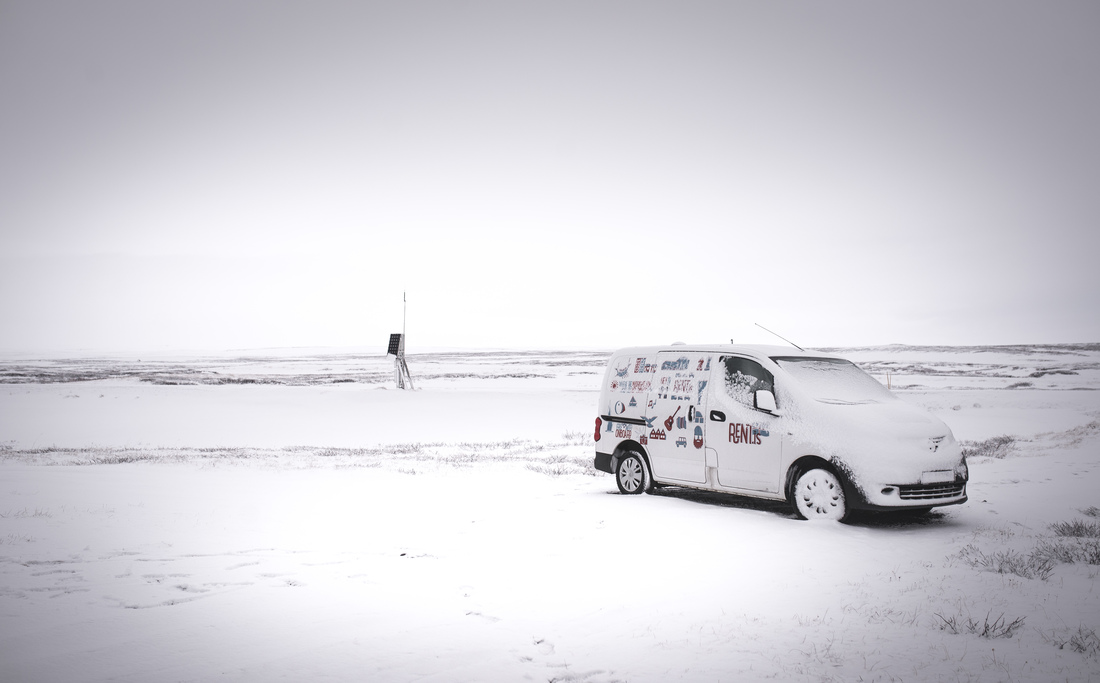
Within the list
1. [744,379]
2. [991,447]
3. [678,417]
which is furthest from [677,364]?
[991,447]

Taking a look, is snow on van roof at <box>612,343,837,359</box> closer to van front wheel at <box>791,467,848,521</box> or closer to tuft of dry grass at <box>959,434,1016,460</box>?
van front wheel at <box>791,467,848,521</box>

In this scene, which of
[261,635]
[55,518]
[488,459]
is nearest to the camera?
[261,635]

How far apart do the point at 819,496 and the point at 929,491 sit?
3.99ft

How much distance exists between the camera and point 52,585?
Result: 603cm

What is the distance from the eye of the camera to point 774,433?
29.3ft

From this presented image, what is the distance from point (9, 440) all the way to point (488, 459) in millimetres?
15467

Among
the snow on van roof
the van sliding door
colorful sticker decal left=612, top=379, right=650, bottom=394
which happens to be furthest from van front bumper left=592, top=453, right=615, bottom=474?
the snow on van roof

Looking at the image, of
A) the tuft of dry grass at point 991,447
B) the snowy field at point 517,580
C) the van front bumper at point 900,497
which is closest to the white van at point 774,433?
the van front bumper at point 900,497

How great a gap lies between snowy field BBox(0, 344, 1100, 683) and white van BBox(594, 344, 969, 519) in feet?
1.49

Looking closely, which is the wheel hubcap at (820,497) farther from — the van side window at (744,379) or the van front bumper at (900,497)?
the van side window at (744,379)

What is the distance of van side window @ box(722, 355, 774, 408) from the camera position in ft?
31.2

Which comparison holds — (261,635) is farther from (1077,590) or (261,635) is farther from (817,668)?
(1077,590)

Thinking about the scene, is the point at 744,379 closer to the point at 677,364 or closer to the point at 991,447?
the point at 677,364

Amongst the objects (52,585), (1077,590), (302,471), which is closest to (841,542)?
(1077,590)
